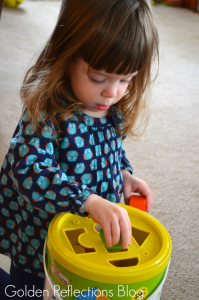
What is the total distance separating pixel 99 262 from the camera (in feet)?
1.80

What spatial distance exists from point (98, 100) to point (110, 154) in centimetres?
14

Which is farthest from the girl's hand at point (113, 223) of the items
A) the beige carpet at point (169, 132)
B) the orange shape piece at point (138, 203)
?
the beige carpet at point (169, 132)

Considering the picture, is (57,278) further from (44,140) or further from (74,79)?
(74,79)

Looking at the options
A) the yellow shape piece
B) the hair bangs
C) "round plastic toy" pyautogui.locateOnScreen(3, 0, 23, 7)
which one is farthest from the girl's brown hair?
"round plastic toy" pyautogui.locateOnScreen(3, 0, 23, 7)

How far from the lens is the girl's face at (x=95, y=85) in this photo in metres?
0.66

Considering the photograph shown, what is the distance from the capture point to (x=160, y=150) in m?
1.53

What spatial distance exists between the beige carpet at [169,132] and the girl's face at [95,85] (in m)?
0.27

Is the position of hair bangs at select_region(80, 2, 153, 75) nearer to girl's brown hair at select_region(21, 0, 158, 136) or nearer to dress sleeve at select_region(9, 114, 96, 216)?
girl's brown hair at select_region(21, 0, 158, 136)

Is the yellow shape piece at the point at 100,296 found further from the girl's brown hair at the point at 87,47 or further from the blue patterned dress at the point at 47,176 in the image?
the girl's brown hair at the point at 87,47

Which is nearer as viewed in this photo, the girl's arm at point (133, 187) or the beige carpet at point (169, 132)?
the girl's arm at point (133, 187)

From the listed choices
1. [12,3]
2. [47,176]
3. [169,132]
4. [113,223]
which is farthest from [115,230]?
[12,3]

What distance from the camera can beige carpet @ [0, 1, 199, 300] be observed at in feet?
3.46

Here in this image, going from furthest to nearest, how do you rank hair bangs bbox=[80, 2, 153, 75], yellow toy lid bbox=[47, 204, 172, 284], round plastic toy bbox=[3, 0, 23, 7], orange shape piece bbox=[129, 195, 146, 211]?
round plastic toy bbox=[3, 0, 23, 7] → orange shape piece bbox=[129, 195, 146, 211] → hair bangs bbox=[80, 2, 153, 75] → yellow toy lid bbox=[47, 204, 172, 284]

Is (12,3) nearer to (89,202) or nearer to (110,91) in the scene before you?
(110,91)
